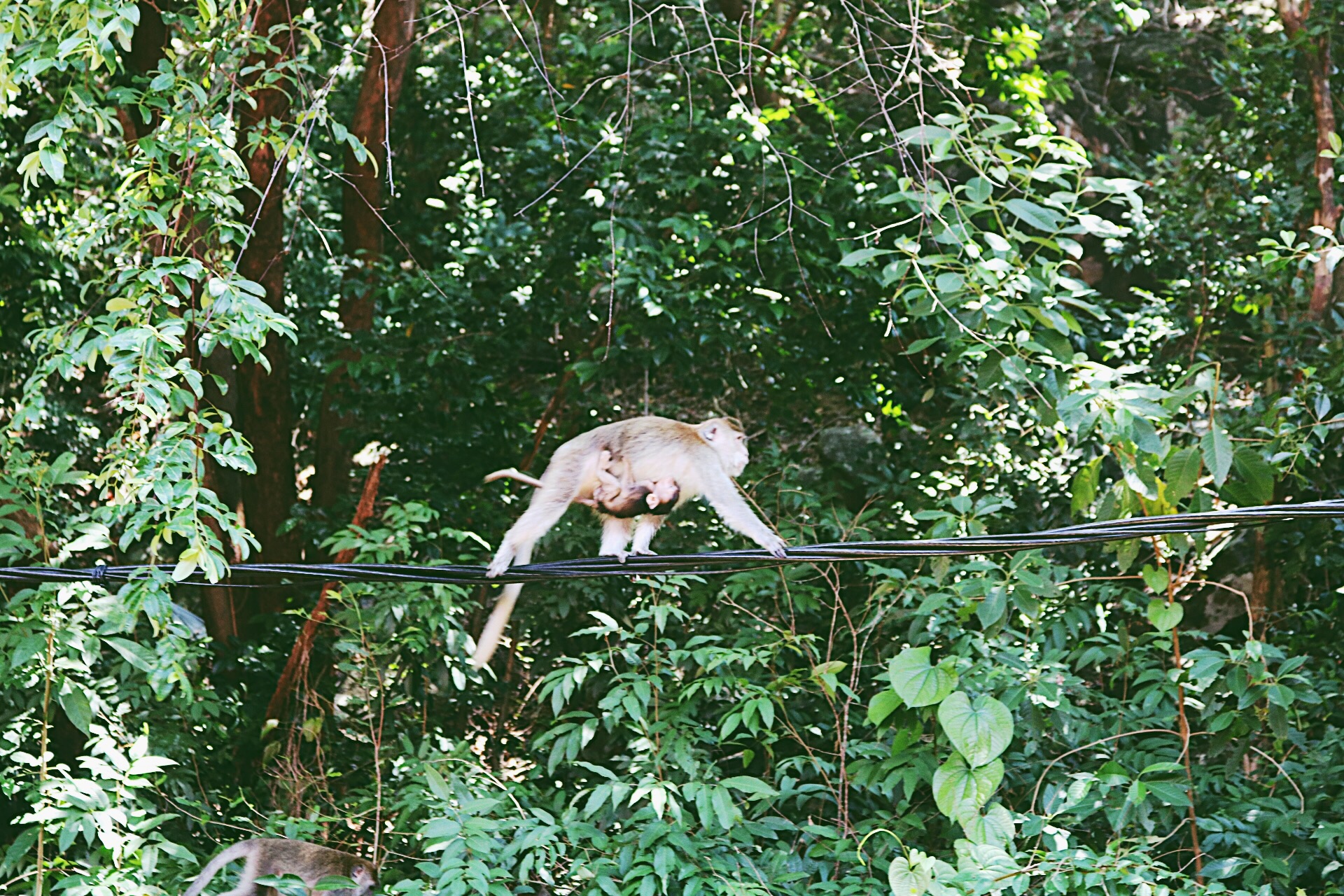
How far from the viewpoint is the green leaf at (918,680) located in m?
3.35

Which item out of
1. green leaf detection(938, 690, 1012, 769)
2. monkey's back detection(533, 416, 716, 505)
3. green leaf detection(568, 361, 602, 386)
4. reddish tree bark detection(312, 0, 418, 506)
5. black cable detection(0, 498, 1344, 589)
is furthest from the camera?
reddish tree bark detection(312, 0, 418, 506)

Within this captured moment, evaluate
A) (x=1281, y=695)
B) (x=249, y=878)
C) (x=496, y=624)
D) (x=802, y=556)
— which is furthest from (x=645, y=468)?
(x=1281, y=695)

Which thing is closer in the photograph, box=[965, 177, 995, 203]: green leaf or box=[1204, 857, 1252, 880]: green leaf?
box=[965, 177, 995, 203]: green leaf

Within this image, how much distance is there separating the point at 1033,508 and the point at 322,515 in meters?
3.18

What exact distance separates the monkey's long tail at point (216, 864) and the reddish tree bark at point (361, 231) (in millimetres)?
2153

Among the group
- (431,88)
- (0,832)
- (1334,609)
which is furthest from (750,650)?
(431,88)

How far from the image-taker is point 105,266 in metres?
5.87

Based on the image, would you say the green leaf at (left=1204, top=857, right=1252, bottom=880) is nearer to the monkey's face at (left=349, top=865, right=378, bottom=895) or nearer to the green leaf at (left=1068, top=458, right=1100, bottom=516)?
the green leaf at (left=1068, top=458, right=1100, bottom=516)

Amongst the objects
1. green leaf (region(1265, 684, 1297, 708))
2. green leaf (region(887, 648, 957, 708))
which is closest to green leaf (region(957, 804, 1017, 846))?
green leaf (region(887, 648, 957, 708))

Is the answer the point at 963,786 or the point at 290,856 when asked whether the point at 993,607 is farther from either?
the point at 290,856

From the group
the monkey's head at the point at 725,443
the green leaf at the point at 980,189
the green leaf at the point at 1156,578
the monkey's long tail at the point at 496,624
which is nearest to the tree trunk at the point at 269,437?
the monkey's long tail at the point at 496,624

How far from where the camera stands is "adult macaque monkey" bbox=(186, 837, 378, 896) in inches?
155

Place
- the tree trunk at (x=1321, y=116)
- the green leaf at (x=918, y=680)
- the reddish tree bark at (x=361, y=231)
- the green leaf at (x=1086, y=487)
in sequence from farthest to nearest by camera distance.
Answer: the reddish tree bark at (x=361, y=231)
the tree trunk at (x=1321, y=116)
the green leaf at (x=1086, y=487)
the green leaf at (x=918, y=680)

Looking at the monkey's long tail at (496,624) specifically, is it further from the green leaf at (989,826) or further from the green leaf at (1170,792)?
the green leaf at (1170,792)
